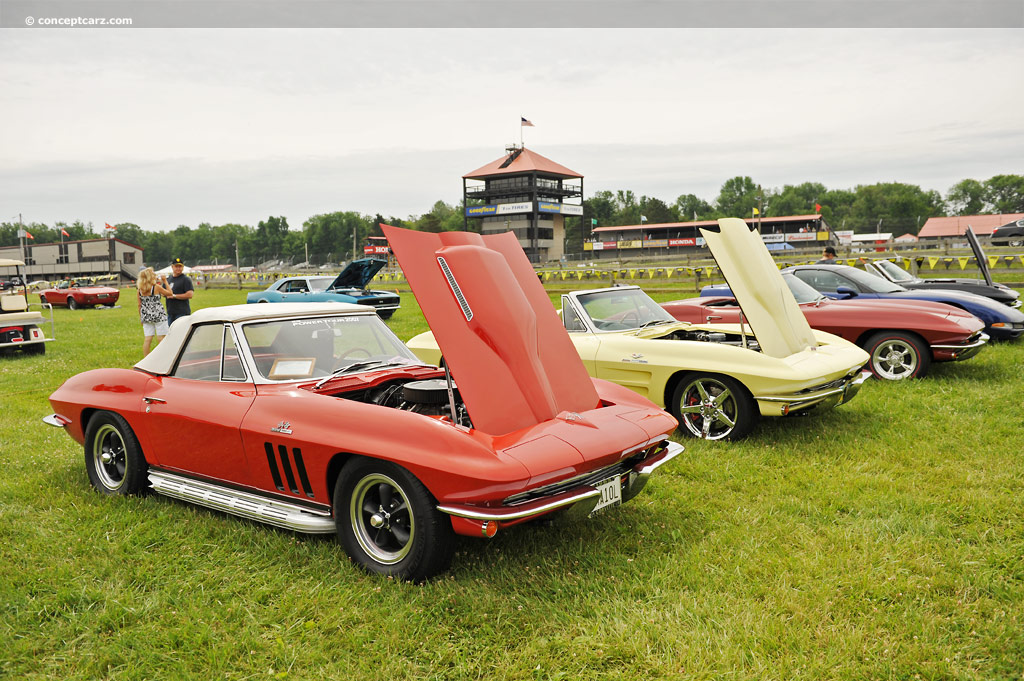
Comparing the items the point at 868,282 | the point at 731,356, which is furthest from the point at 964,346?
the point at 731,356

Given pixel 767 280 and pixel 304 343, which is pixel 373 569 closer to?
pixel 304 343

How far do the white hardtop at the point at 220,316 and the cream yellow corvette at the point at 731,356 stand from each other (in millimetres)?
2415

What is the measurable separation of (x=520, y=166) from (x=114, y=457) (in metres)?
74.9

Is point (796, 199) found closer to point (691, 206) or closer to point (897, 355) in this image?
point (691, 206)

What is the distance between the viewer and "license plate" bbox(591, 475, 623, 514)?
357 centimetres

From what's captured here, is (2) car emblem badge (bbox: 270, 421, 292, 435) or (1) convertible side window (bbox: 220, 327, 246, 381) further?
(1) convertible side window (bbox: 220, 327, 246, 381)

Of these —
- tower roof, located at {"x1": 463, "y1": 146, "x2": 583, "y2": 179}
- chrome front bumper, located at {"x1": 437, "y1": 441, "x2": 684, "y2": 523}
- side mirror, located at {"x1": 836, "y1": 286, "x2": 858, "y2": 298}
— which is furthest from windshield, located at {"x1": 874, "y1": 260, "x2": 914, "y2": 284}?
tower roof, located at {"x1": 463, "y1": 146, "x2": 583, "y2": 179}

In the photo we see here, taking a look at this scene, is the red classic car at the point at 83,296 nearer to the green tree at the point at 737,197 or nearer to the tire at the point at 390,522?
the tire at the point at 390,522

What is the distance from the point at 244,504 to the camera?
3.95 metres

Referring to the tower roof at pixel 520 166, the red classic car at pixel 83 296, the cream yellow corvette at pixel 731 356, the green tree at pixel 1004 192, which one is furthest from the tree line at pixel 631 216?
the cream yellow corvette at pixel 731 356

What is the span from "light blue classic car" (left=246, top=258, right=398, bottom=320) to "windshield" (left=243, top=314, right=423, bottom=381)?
1269cm

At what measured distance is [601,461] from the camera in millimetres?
3537

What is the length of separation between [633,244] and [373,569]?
81487 millimetres

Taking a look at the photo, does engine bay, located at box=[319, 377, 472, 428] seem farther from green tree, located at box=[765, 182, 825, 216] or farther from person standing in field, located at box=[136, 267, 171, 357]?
green tree, located at box=[765, 182, 825, 216]
